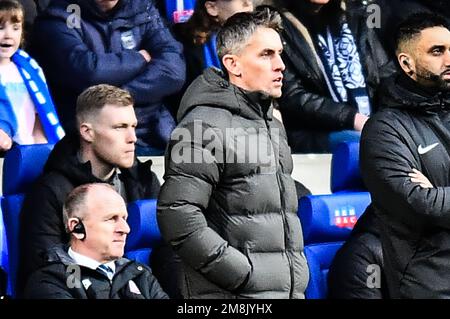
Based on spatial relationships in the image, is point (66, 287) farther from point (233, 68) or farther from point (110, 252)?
point (233, 68)

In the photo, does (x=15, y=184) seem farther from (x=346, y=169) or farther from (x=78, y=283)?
(x=346, y=169)

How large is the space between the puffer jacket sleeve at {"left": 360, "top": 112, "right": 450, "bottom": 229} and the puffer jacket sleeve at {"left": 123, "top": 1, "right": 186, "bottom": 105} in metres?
1.27

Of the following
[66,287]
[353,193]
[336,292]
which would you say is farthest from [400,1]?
[66,287]

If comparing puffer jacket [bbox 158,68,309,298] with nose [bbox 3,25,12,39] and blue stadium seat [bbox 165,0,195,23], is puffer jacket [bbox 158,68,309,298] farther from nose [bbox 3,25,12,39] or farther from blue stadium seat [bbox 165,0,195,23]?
blue stadium seat [bbox 165,0,195,23]

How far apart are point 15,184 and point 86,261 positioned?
596mm

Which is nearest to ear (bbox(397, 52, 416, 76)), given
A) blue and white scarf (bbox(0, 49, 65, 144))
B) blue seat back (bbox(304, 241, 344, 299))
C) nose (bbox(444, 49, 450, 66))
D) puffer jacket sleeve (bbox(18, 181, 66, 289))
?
nose (bbox(444, 49, 450, 66))

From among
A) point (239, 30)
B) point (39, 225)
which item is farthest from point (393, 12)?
point (39, 225)

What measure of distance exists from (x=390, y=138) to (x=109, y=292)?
1.03m

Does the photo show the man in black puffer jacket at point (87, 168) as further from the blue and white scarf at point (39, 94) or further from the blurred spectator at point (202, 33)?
the blurred spectator at point (202, 33)

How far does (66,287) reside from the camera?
4125 mm

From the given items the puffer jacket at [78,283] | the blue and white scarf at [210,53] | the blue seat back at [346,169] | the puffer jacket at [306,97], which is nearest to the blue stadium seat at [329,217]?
the blue seat back at [346,169]

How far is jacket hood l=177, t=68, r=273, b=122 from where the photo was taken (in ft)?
13.2

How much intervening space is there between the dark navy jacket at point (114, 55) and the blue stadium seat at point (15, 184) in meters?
0.26

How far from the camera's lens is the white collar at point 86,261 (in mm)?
4176
